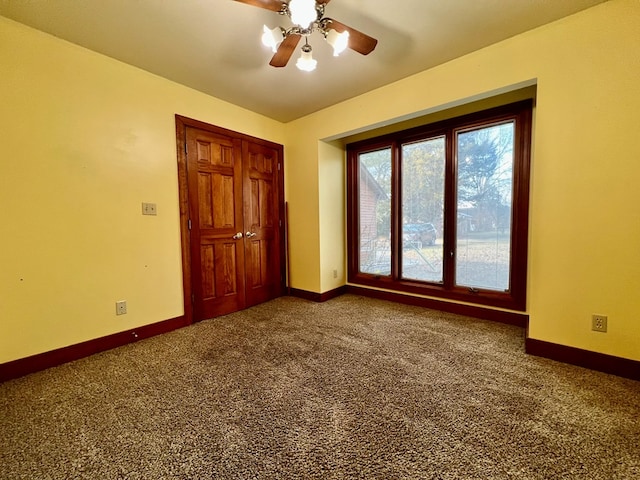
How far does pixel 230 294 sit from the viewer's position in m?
3.19

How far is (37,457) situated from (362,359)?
1849 mm

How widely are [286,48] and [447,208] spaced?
A: 7.72 feet

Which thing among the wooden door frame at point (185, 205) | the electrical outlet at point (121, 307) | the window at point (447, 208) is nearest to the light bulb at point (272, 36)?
the wooden door frame at point (185, 205)

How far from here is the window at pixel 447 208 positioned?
266cm

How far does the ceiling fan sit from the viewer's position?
1.41 m

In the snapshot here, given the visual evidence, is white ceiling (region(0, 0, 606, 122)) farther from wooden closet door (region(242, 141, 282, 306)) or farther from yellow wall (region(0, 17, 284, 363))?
wooden closet door (region(242, 141, 282, 306))

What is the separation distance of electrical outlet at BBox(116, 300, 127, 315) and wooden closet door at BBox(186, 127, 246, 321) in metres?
0.62

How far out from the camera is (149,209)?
2.52 meters

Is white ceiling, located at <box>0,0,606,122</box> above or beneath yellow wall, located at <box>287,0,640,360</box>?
above

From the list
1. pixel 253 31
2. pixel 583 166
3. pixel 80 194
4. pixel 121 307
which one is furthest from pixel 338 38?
pixel 121 307

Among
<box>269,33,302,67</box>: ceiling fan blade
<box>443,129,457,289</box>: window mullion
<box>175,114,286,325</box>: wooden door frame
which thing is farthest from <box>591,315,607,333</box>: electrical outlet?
<box>175,114,286,325</box>: wooden door frame

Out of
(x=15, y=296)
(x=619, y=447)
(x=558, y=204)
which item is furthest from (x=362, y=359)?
(x=15, y=296)

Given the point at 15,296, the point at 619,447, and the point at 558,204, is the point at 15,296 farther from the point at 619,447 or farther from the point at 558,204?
the point at 558,204

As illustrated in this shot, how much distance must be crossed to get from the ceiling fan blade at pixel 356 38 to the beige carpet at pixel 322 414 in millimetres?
2273
